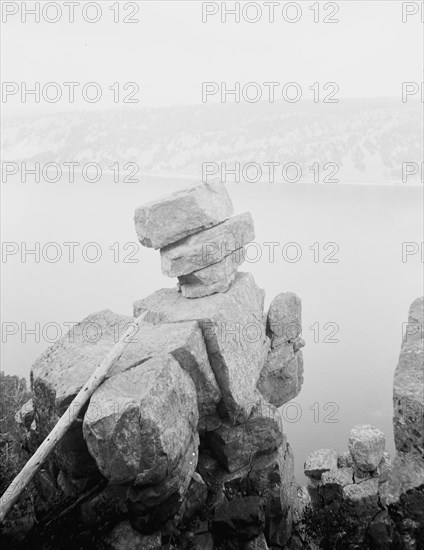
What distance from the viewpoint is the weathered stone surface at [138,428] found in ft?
39.0

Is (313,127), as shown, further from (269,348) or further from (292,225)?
(269,348)

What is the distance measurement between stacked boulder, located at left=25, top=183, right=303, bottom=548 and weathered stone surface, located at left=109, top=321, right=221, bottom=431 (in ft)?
0.16

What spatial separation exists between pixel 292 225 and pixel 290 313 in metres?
84.1

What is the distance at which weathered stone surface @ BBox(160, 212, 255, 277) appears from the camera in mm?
18156

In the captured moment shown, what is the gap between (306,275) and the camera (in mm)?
73875

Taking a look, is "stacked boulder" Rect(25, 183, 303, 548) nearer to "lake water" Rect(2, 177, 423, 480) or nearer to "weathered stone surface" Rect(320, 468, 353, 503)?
"weathered stone surface" Rect(320, 468, 353, 503)

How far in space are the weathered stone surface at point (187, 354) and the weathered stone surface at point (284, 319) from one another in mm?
6648

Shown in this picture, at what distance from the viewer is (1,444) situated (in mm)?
18109

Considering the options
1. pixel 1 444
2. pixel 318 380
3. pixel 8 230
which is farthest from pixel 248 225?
pixel 8 230

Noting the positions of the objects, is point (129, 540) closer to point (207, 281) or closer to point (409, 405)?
point (409, 405)

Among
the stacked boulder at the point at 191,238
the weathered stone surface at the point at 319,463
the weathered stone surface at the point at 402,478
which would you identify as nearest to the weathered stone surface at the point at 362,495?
the weathered stone surface at the point at 319,463

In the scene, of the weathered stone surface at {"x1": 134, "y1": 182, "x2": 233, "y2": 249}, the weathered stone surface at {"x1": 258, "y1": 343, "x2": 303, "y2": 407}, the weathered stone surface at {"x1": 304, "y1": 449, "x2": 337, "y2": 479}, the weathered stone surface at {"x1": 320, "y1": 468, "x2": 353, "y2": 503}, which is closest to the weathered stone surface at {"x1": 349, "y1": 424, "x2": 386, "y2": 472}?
the weathered stone surface at {"x1": 320, "y1": 468, "x2": 353, "y2": 503}

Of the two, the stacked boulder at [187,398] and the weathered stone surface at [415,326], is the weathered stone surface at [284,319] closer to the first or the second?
the stacked boulder at [187,398]

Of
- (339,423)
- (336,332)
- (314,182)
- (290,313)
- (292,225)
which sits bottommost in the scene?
(339,423)
